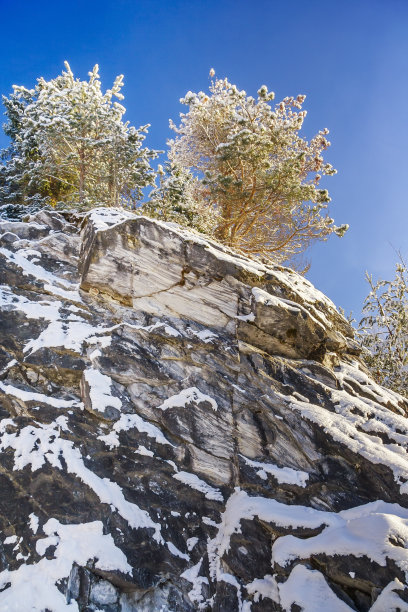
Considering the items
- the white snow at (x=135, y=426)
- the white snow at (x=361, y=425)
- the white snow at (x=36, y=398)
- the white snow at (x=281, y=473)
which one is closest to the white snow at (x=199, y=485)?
the white snow at (x=135, y=426)

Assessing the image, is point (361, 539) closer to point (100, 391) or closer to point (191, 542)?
point (191, 542)

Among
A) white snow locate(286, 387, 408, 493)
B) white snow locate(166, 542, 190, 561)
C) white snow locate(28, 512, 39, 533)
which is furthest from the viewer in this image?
white snow locate(286, 387, 408, 493)

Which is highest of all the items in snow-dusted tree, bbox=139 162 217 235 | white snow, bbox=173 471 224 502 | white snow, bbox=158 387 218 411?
snow-dusted tree, bbox=139 162 217 235

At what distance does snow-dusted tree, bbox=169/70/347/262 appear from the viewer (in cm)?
1057

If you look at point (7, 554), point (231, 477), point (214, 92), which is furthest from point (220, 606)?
point (214, 92)

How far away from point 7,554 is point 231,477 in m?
3.41

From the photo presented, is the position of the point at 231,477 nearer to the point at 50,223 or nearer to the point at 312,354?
the point at 312,354

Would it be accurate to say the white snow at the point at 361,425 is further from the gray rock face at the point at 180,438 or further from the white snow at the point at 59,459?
the white snow at the point at 59,459

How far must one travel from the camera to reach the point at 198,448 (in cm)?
618

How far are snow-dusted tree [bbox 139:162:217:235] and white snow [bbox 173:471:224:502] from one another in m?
9.26

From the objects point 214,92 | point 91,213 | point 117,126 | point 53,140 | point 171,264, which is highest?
point 214,92

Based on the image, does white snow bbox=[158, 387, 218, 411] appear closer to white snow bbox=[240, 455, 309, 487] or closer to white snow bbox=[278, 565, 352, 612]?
white snow bbox=[240, 455, 309, 487]

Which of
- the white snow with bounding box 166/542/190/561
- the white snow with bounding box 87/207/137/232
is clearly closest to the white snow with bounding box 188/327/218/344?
the white snow with bounding box 87/207/137/232

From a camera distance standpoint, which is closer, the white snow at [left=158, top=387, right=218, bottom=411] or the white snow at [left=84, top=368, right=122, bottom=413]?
the white snow at [left=84, top=368, right=122, bottom=413]
